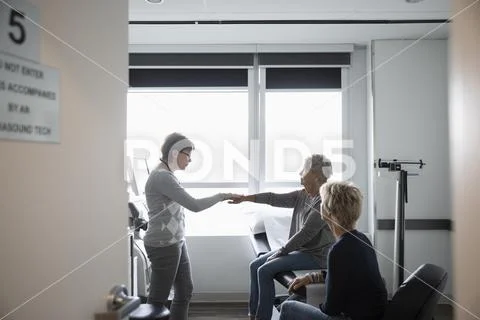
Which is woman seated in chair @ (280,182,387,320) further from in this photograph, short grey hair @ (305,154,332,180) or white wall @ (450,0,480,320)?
white wall @ (450,0,480,320)

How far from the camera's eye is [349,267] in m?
1.10

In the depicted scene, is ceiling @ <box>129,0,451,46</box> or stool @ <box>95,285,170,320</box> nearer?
stool @ <box>95,285,170,320</box>

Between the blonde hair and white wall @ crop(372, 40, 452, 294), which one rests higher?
white wall @ crop(372, 40, 452, 294)

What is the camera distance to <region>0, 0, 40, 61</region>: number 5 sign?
1.38 ft

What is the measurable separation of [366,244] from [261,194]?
3.35ft

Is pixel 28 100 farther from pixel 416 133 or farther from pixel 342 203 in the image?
pixel 342 203

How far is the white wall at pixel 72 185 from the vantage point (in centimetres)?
45

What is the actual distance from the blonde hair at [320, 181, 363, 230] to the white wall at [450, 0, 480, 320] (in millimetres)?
442

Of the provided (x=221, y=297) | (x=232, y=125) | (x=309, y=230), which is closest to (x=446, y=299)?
(x=309, y=230)

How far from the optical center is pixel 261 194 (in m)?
1.99

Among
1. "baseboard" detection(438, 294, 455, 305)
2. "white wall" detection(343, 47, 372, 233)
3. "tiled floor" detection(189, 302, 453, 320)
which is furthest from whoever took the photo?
"tiled floor" detection(189, 302, 453, 320)

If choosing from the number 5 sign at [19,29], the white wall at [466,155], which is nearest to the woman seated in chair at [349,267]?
the white wall at [466,155]

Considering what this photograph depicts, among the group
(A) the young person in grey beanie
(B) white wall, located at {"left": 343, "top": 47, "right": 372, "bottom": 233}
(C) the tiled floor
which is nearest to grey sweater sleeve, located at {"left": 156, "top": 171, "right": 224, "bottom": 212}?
(A) the young person in grey beanie

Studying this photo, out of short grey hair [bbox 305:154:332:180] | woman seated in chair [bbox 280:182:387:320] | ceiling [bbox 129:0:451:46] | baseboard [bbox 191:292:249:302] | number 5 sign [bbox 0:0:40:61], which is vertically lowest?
baseboard [bbox 191:292:249:302]
